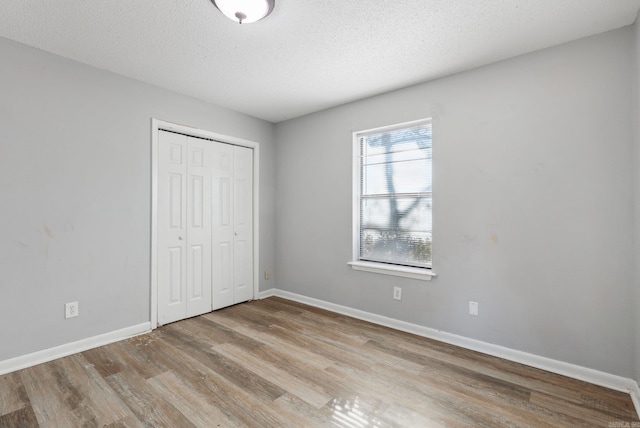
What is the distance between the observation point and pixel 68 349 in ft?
8.36

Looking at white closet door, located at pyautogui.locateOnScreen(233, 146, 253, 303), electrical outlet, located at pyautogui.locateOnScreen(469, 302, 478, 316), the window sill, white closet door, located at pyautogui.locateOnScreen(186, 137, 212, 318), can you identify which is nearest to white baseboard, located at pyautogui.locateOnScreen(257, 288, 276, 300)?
white closet door, located at pyautogui.locateOnScreen(233, 146, 253, 303)

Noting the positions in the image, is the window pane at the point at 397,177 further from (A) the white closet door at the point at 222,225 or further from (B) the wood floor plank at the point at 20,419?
(B) the wood floor plank at the point at 20,419

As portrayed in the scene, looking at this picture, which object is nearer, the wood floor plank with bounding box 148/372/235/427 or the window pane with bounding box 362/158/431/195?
the wood floor plank with bounding box 148/372/235/427

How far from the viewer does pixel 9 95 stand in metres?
2.31

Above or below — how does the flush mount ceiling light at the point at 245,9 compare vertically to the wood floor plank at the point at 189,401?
above

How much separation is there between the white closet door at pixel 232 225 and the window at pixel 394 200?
1.48 m

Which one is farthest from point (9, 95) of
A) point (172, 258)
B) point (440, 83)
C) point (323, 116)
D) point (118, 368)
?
point (440, 83)

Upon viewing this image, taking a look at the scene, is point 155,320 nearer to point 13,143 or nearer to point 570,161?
point 13,143

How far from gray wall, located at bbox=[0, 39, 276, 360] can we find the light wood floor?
1.22 ft

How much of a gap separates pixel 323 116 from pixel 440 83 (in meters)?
1.47

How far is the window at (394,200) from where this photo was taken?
308cm

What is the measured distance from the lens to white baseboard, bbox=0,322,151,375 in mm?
2291

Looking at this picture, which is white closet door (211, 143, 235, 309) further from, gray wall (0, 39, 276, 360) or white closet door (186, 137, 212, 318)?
gray wall (0, 39, 276, 360)

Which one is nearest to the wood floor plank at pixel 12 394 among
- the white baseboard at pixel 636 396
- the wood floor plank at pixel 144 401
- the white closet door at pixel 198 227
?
the wood floor plank at pixel 144 401
